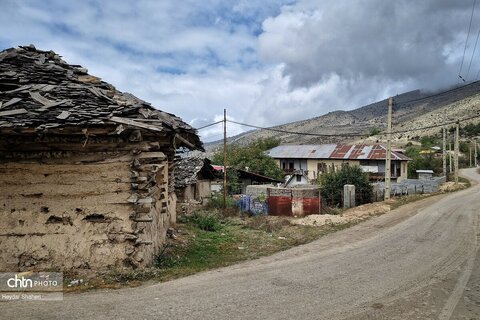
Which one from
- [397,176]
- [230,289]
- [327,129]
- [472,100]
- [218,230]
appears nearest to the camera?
[230,289]

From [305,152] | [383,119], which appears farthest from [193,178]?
[383,119]

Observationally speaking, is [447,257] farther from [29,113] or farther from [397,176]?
[397,176]

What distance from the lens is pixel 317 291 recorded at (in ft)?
24.2

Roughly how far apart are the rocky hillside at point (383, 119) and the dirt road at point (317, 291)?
212ft

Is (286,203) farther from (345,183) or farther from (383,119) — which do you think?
(383,119)

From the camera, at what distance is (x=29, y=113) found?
7695 millimetres

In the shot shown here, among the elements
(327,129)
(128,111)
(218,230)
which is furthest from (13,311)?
(327,129)

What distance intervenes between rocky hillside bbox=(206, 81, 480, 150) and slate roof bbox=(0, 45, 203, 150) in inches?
2527

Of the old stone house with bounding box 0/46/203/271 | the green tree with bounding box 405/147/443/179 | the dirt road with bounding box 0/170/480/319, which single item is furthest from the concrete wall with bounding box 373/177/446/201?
the old stone house with bounding box 0/46/203/271

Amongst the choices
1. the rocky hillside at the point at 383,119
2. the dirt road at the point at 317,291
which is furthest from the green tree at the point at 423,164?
the dirt road at the point at 317,291

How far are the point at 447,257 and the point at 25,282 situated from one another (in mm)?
10696

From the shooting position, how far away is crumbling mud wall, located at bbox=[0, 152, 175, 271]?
27.0ft

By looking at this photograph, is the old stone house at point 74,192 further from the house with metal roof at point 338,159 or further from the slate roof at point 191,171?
the house with metal roof at point 338,159

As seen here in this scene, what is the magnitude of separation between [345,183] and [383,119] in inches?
4754
